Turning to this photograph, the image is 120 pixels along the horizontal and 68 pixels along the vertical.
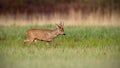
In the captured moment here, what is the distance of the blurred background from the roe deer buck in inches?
2.4

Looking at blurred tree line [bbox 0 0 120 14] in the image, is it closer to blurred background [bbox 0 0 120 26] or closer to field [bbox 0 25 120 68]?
blurred background [bbox 0 0 120 26]

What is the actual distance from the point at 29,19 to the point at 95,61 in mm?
566

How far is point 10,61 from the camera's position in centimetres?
377

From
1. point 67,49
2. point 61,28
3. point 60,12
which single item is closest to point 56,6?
point 60,12

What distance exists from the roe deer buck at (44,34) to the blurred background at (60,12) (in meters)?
0.06

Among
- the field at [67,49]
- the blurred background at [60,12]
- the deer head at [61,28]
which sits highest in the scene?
the blurred background at [60,12]

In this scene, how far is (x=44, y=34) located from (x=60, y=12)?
196 mm

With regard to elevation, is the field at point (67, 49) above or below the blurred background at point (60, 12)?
below

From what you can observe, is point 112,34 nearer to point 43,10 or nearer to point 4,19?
point 43,10

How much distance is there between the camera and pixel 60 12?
3.86 m

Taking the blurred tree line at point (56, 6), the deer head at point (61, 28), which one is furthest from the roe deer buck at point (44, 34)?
the blurred tree line at point (56, 6)

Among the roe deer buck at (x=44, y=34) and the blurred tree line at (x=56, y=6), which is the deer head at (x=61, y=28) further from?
the blurred tree line at (x=56, y=6)

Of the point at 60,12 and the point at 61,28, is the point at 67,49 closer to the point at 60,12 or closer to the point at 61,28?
the point at 61,28

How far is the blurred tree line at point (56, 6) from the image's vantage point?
385 centimetres
